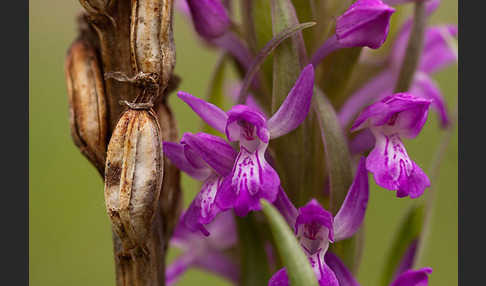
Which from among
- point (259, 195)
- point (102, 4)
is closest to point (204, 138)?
point (259, 195)

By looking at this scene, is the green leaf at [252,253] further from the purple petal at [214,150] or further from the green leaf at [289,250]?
the green leaf at [289,250]

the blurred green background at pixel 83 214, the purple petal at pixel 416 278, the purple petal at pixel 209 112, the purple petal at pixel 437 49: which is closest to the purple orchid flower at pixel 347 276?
the purple petal at pixel 416 278

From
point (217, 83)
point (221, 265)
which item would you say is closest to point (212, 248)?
point (221, 265)

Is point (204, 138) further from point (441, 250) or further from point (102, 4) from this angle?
point (441, 250)

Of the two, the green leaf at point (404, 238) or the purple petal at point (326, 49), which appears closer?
the purple petal at point (326, 49)

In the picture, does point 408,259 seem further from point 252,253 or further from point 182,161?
point 182,161

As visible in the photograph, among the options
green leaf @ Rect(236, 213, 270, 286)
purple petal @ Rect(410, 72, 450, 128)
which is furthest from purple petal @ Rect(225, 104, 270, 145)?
purple petal @ Rect(410, 72, 450, 128)

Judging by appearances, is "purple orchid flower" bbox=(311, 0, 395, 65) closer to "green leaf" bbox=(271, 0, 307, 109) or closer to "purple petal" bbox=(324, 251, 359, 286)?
"green leaf" bbox=(271, 0, 307, 109)
